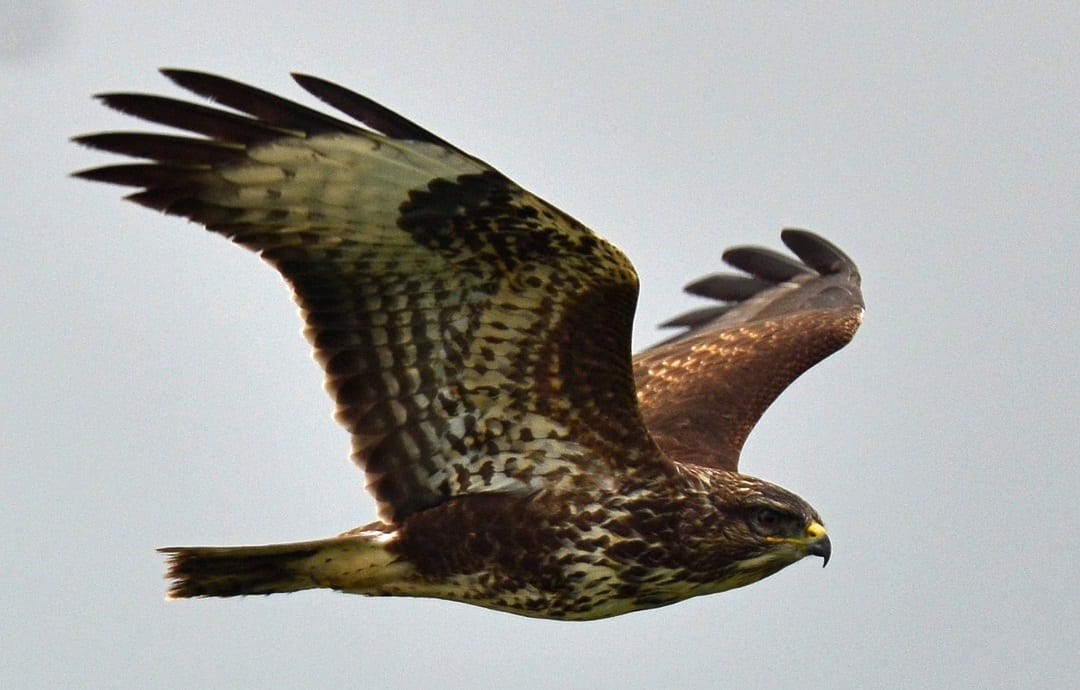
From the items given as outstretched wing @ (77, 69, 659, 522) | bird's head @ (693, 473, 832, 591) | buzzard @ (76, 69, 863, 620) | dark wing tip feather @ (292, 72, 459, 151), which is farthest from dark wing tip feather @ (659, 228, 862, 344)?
dark wing tip feather @ (292, 72, 459, 151)

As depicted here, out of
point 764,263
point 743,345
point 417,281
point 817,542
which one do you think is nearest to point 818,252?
point 764,263

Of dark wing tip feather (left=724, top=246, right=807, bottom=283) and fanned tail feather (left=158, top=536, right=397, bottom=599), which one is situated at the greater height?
dark wing tip feather (left=724, top=246, right=807, bottom=283)

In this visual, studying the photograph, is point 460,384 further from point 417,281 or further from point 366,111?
point 366,111

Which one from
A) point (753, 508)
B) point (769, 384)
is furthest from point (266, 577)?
point (769, 384)

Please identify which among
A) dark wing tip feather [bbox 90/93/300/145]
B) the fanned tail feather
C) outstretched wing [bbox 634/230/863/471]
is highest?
dark wing tip feather [bbox 90/93/300/145]

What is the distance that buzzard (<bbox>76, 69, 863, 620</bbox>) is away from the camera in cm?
892

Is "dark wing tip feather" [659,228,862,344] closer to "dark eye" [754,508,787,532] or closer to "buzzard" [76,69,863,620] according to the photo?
"buzzard" [76,69,863,620]

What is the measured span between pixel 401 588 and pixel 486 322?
59.1 inches

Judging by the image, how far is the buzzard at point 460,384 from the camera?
8.92 meters

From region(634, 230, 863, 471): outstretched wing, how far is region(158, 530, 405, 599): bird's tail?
1.80 metres

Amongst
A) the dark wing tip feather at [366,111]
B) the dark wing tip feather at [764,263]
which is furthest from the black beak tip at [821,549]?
the dark wing tip feather at [764,263]

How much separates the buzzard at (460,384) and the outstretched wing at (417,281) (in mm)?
10

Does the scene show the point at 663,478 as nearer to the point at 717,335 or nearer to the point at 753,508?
the point at 753,508

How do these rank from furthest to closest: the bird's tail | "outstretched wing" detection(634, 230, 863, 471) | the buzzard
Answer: "outstretched wing" detection(634, 230, 863, 471)
the bird's tail
the buzzard
